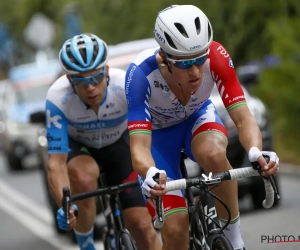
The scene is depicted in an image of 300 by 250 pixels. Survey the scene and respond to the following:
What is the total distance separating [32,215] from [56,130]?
320 inches

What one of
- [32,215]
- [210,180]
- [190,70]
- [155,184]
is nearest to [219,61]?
[190,70]

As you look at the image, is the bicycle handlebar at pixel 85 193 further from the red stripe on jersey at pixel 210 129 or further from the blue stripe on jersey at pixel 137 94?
the blue stripe on jersey at pixel 137 94

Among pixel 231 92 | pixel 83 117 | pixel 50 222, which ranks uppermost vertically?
pixel 231 92

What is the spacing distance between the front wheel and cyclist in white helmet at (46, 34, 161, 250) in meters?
1.47

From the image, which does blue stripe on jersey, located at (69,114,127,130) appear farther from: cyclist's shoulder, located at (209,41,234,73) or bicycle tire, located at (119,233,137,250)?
cyclist's shoulder, located at (209,41,234,73)

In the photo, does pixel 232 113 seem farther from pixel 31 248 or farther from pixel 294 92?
pixel 294 92

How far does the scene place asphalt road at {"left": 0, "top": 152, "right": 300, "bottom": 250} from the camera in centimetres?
953

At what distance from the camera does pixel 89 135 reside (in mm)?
7832

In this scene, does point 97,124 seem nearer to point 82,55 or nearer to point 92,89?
point 92,89

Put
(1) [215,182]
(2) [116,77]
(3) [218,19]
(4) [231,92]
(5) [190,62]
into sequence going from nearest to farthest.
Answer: (1) [215,182] < (5) [190,62] < (4) [231,92] < (2) [116,77] < (3) [218,19]

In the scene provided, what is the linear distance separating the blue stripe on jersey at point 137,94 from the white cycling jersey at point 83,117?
1.31 metres

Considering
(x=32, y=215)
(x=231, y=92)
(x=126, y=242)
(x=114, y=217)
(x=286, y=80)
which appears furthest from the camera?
(x=286, y=80)

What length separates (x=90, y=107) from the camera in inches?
303

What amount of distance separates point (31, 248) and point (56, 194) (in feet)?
14.9
